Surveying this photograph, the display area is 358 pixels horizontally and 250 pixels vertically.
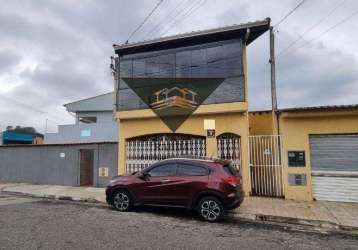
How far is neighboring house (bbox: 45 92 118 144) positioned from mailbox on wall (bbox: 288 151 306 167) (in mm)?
14193

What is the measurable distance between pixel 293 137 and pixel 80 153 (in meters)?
10.3

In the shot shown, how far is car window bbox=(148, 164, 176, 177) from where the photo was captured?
982 centimetres

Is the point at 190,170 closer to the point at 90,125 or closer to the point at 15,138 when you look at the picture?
the point at 90,125

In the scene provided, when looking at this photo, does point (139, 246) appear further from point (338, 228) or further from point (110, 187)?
point (338, 228)

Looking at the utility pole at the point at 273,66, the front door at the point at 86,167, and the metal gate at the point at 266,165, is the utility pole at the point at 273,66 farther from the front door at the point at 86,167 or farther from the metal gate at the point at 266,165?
the front door at the point at 86,167

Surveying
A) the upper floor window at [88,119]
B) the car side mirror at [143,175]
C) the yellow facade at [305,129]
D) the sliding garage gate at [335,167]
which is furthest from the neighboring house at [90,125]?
the sliding garage gate at [335,167]


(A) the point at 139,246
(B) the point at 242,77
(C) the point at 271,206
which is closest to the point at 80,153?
(B) the point at 242,77

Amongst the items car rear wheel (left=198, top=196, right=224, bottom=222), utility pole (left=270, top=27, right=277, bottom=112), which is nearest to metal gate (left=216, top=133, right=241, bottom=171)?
utility pole (left=270, top=27, right=277, bottom=112)

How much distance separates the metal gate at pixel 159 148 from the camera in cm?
1376

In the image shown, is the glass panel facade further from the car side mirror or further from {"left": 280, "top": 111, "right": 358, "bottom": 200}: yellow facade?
the car side mirror

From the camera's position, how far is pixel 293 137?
12258 mm

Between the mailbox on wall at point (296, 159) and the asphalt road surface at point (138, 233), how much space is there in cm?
→ 411

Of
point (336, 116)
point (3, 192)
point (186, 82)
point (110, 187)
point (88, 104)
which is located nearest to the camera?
point (110, 187)

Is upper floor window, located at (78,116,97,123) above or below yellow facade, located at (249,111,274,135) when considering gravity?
above
